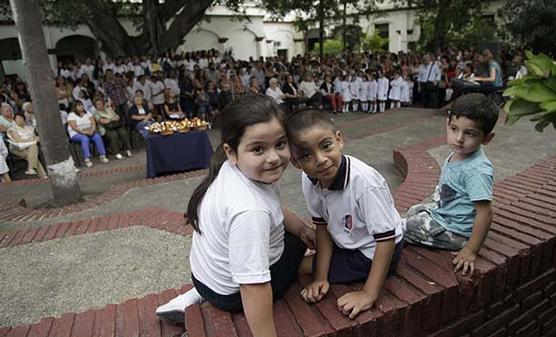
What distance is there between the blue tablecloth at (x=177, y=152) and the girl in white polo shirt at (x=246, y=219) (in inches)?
225

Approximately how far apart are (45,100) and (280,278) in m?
5.00

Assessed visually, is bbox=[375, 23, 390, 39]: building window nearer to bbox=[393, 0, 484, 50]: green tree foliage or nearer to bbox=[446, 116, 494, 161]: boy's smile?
bbox=[393, 0, 484, 50]: green tree foliage

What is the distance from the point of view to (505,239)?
2.15 metres

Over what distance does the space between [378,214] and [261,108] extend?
2.15 ft

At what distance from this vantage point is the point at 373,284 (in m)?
1.72

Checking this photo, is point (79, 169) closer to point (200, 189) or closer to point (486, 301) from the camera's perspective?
point (200, 189)

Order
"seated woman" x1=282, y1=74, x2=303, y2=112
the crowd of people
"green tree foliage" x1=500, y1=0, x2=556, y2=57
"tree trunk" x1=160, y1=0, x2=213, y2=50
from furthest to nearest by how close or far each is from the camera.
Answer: "green tree foliage" x1=500, y1=0, x2=556, y2=57 → "tree trunk" x1=160, y1=0, x2=213, y2=50 → "seated woman" x1=282, y1=74, x2=303, y2=112 → the crowd of people

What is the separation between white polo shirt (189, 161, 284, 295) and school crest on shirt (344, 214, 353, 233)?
0.99ft

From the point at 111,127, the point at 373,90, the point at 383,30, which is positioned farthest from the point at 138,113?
the point at 383,30

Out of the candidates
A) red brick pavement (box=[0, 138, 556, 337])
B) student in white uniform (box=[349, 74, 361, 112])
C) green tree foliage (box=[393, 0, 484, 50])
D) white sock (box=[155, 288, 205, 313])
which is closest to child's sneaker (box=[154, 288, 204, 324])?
white sock (box=[155, 288, 205, 313])

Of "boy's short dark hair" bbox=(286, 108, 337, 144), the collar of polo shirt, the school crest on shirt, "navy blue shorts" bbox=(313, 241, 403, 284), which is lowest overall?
"navy blue shorts" bbox=(313, 241, 403, 284)

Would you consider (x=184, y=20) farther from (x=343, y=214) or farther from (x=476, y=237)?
(x=476, y=237)

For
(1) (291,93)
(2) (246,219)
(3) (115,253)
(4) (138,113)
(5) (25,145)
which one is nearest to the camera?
(2) (246,219)

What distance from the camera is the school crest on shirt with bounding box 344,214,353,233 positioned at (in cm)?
184
